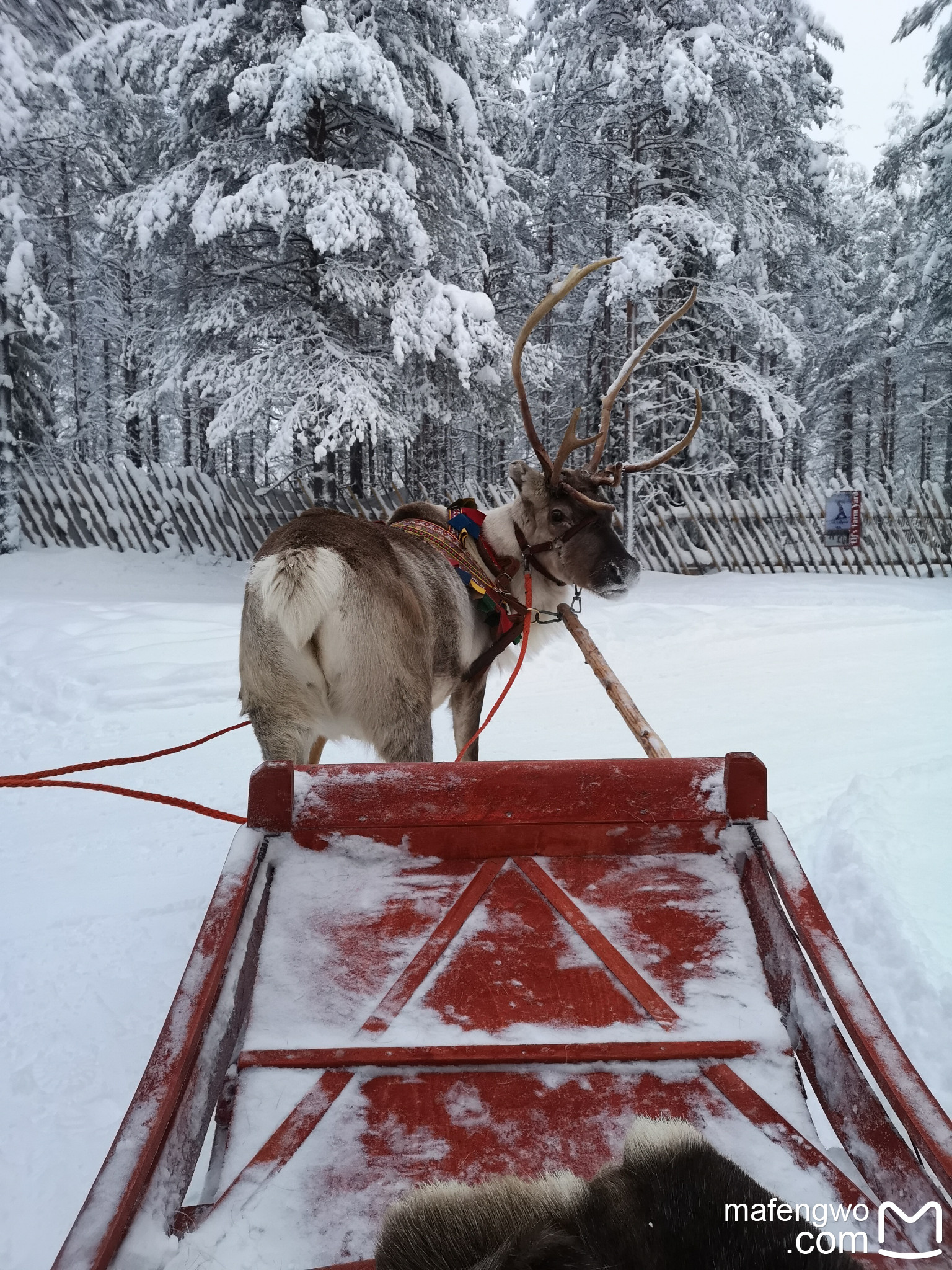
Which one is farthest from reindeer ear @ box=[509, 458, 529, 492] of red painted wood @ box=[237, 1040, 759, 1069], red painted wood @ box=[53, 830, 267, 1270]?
red painted wood @ box=[237, 1040, 759, 1069]

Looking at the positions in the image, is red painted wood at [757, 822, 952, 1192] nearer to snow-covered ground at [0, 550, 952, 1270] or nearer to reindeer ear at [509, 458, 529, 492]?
snow-covered ground at [0, 550, 952, 1270]

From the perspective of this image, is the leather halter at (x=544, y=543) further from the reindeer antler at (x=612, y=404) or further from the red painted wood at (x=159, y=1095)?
the red painted wood at (x=159, y=1095)

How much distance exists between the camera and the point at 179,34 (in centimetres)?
1077

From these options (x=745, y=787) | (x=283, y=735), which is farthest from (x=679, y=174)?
(x=745, y=787)

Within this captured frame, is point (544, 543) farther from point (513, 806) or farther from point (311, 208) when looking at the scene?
point (311, 208)

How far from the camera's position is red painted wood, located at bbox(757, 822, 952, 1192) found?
1124 millimetres

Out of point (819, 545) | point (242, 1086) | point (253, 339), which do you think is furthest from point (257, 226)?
point (242, 1086)

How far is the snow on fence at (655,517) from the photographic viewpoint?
44.8 feet

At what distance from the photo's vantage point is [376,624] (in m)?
2.82

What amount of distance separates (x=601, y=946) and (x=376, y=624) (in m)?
1.48

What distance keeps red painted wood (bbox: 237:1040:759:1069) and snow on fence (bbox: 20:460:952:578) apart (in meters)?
12.0

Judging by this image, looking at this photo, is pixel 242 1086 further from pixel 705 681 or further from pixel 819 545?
pixel 819 545

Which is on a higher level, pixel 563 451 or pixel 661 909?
pixel 563 451

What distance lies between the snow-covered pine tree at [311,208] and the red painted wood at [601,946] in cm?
913
